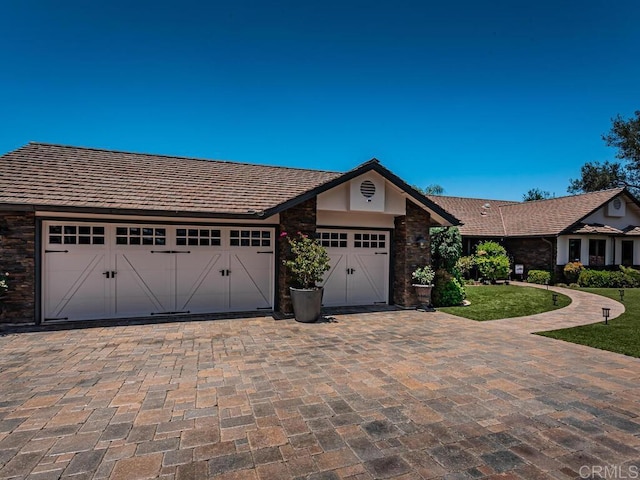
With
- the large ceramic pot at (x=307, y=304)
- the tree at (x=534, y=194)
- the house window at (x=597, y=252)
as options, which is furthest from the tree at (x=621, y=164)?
the large ceramic pot at (x=307, y=304)

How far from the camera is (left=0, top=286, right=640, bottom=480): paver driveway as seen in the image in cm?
296

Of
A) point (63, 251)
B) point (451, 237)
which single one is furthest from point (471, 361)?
point (63, 251)

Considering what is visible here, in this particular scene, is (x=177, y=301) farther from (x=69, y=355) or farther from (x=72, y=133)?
(x=72, y=133)

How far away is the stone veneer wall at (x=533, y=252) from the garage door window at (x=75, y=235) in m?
21.5

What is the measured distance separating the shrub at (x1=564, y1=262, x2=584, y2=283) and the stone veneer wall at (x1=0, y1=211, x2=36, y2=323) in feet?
76.3

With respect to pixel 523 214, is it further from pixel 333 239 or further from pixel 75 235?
pixel 75 235

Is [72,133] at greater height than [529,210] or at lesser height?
greater

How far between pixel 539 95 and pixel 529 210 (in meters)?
13.4

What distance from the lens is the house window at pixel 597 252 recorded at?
1973 cm

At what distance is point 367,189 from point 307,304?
3867 mm

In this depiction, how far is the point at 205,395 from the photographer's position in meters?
4.31

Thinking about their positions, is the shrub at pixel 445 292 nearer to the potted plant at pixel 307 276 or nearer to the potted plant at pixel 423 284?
the potted plant at pixel 423 284

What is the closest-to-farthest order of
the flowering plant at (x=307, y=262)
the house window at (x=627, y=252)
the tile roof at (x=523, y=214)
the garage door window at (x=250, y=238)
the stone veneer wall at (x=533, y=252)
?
the flowering plant at (x=307, y=262), the garage door window at (x=250, y=238), the stone veneer wall at (x=533, y=252), the tile roof at (x=523, y=214), the house window at (x=627, y=252)

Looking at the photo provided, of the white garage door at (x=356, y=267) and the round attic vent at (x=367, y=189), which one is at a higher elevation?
the round attic vent at (x=367, y=189)
